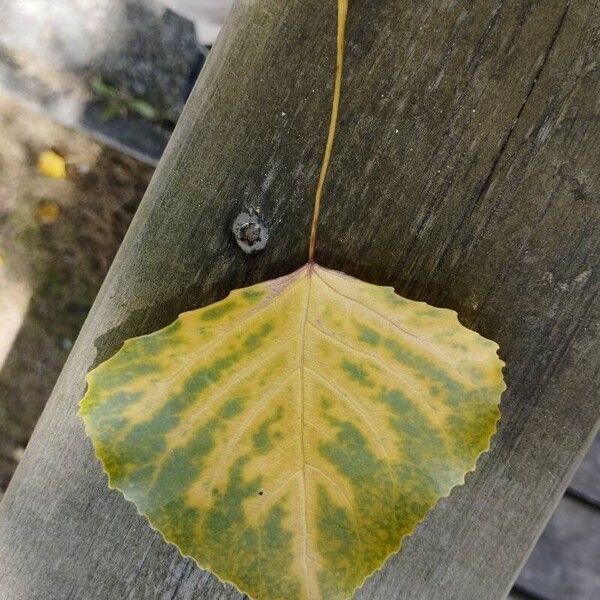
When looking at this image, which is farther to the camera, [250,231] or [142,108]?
[142,108]

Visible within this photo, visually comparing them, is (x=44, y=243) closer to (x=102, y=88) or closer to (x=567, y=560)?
(x=102, y=88)

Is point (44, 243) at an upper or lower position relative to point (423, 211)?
lower

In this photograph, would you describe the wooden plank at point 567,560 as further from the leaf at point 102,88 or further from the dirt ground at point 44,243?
the leaf at point 102,88

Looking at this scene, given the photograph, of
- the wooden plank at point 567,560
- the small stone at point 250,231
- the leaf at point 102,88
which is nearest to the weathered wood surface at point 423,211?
the small stone at point 250,231

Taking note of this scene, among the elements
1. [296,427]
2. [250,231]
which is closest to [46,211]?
[250,231]

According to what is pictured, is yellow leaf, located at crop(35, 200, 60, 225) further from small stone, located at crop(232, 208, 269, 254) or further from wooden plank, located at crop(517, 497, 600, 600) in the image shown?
wooden plank, located at crop(517, 497, 600, 600)

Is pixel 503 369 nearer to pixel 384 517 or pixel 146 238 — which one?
pixel 384 517

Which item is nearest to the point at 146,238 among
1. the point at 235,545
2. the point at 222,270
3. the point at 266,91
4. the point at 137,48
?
the point at 222,270

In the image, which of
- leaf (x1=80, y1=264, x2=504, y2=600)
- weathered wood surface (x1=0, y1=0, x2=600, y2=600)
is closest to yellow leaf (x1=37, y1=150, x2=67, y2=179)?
weathered wood surface (x1=0, y1=0, x2=600, y2=600)
